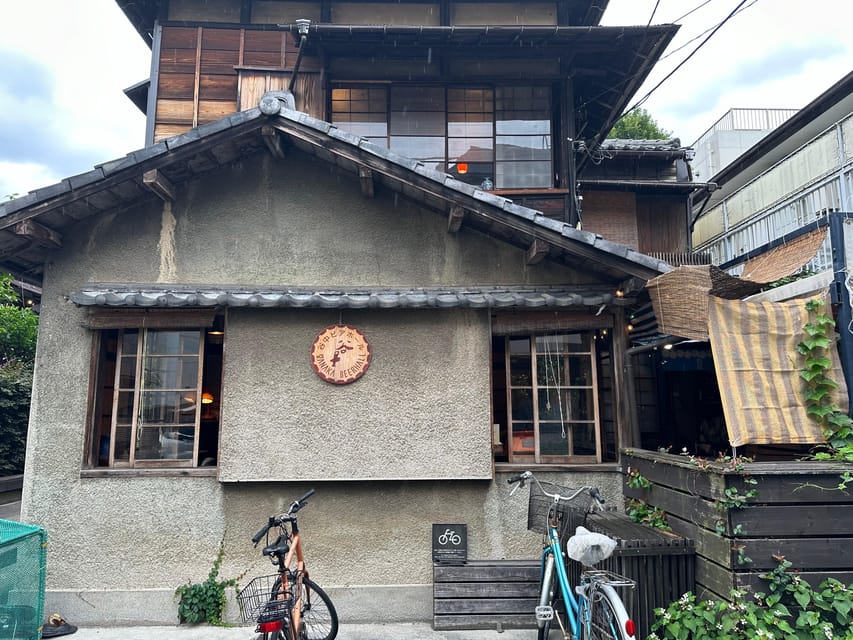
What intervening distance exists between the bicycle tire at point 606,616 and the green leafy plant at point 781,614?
1.86ft

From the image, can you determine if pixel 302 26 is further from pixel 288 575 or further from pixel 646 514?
pixel 646 514

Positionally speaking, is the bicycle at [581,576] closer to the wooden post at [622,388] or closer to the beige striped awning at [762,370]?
the wooden post at [622,388]

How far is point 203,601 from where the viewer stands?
603 cm

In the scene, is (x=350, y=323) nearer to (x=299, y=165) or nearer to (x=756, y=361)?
(x=299, y=165)

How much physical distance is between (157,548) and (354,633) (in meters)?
2.48

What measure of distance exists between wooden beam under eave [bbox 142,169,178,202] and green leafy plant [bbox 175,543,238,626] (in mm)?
4491

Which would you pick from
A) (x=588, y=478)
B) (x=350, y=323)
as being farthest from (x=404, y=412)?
(x=588, y=478)

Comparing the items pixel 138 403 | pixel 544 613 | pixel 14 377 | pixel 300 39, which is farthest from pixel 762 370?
pixel 14 377

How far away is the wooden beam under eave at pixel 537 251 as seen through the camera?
6.19m

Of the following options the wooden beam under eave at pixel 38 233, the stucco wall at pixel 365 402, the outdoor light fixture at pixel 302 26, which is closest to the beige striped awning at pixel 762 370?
the stucco wall at pixel 365 402

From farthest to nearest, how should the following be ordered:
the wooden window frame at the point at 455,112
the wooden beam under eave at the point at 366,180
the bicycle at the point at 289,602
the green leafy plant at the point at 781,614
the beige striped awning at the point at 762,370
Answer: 1. the wooden window frame at the point at 455,112
2. the wooden beam under eave at the point at 366,180
3. the beige striped awning at the point at 762,370
4. the bicycle at the point at 289,602
5. the green leafy plant at the point at 781,614

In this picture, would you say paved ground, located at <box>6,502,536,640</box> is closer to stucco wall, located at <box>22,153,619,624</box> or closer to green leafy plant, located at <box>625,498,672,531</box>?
stucco wall, located at <box>22,153,619,624</box>

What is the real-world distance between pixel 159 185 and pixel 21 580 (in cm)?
425

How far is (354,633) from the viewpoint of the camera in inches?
229
